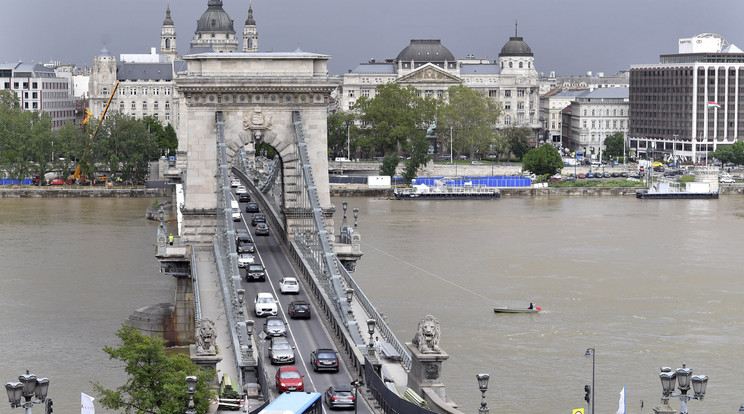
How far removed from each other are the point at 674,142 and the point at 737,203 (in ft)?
110

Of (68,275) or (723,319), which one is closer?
(723,319)

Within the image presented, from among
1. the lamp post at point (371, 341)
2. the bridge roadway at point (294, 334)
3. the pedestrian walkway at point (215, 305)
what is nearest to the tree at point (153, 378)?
the pedestrian walkway at point (215, 305)

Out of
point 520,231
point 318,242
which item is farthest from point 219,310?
point 520,231

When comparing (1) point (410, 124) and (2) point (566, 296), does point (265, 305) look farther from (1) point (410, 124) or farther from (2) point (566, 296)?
(1) point (410, 124)

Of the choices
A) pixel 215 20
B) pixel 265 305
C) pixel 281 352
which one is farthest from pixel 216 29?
pixel 281 352

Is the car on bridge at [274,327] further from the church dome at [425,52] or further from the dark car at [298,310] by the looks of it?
the church dome at [425,52]

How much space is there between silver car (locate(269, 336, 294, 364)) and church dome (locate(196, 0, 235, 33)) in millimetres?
142671

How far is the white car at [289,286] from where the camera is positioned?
35750 millimetres

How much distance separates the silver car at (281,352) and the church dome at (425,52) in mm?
110653

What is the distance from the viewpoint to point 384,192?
102 meters

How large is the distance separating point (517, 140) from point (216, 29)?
58.5m

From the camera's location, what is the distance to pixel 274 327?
3167cm

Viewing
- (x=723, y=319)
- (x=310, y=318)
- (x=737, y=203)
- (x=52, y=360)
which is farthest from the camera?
(x=737, y=203)

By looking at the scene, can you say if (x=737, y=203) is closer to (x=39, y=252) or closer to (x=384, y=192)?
(x=384, y=192)
